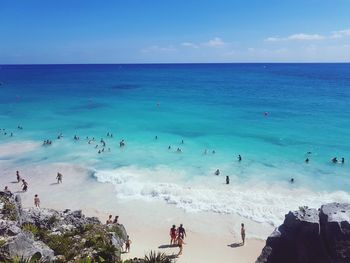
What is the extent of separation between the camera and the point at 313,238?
16797mm

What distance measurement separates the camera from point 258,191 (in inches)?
1200

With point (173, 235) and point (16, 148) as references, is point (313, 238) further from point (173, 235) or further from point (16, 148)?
point (16, 148)

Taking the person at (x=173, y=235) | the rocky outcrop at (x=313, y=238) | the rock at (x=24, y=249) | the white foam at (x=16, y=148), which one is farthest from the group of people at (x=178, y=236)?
the white foam at (x=16, y=148)

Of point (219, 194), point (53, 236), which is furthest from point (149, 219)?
point (53, 236)

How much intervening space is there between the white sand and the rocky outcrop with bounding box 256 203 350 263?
3314mm

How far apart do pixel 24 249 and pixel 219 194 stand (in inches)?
788

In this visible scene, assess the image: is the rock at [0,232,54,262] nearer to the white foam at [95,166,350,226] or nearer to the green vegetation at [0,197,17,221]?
the green vegetation at [0,197,17,221]

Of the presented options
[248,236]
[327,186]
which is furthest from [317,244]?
[327,186]

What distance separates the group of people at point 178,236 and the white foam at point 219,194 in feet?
17.4

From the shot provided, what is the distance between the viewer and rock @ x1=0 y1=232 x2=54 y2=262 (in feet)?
38.0

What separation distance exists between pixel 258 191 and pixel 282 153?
1222 cm

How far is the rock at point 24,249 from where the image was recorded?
456 inches

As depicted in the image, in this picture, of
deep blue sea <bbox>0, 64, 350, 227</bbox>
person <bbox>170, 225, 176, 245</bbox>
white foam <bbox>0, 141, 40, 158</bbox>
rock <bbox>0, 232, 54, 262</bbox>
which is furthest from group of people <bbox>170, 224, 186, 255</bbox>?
white foam <bbox>0, 141, 40, 158</bbox>

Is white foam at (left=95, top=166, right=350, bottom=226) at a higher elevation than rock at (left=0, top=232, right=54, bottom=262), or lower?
lower
